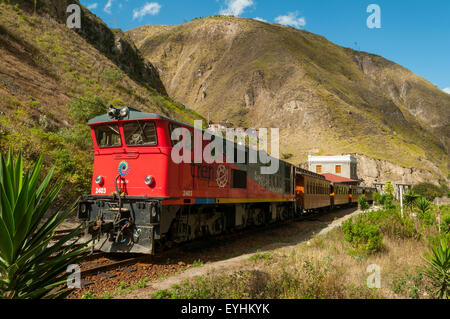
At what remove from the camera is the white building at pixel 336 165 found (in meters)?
70.6

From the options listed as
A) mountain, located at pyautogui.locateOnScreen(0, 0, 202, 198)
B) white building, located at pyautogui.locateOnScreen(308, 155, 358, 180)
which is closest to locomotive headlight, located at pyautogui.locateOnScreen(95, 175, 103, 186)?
mountain, located at pyautogui.locateOnScreen(0, 0, 202, 198)

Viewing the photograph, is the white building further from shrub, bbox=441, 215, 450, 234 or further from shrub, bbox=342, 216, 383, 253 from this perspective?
shrub, bbox=342, 216, 383, 253

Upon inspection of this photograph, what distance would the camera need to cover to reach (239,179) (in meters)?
13.4

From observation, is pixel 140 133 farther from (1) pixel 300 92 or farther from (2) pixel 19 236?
(1) pixel 300 92

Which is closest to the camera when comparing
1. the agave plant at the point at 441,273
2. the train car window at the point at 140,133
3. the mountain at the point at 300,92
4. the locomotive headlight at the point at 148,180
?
the agave plant at the point at 441,273

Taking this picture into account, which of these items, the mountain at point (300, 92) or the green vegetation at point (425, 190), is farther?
the mountain at point (300, 92)

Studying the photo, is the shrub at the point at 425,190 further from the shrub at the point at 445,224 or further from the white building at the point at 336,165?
the shrub at the point at 445,224

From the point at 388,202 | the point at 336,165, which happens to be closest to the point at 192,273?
the point at 388,202

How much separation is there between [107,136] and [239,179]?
19.0 feet

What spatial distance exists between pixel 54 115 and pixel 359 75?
Result: 148 metres

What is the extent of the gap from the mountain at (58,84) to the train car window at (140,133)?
3.36 metres

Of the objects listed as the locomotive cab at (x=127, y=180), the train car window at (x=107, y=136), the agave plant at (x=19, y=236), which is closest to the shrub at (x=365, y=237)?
the locomotive cab at (x=127, y=180)
